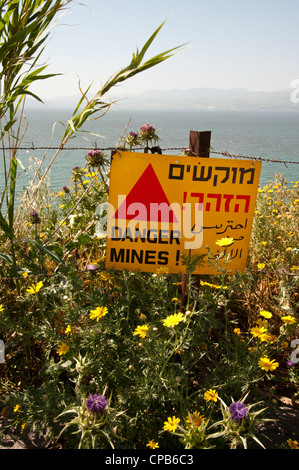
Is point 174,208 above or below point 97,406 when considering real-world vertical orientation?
above

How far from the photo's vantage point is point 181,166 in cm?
191

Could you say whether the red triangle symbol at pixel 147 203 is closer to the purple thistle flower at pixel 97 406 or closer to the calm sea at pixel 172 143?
the calm sea at pixel 172 143

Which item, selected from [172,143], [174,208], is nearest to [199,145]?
[174,208]

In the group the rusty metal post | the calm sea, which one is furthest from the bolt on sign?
the calm sea

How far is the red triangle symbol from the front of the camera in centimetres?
191

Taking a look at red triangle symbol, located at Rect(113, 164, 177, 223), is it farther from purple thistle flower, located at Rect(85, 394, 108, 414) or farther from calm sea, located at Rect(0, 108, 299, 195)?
purple thistle flower, located at Rect(85, 394, 108, 414)

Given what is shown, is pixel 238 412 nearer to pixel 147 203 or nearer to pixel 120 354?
pixel 120 354

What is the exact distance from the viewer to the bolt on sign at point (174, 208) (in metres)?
1.90

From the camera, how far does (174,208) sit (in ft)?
6.41

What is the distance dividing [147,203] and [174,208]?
15cm

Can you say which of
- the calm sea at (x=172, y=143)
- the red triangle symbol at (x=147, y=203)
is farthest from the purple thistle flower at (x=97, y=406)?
the red triangle symbol at (x=147, y=203)

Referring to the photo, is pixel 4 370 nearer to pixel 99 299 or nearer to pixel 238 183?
pixel 99 299

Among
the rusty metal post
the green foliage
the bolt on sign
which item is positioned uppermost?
the rusty metal post

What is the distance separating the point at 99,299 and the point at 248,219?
0.93m
